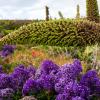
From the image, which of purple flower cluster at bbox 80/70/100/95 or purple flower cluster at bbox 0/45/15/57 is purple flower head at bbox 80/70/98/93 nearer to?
purple flower cluster at bbox 80/70/100/95

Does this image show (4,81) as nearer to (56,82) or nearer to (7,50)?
(56,82)

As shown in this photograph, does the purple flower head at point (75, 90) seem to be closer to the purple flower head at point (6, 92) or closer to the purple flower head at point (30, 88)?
the purple flower head at point (30, 88)

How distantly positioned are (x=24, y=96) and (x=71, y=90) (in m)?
0.61

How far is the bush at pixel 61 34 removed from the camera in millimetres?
16516

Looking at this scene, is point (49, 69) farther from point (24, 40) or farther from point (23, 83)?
point (24, 40)

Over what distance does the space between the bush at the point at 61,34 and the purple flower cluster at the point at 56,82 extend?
10.9 m

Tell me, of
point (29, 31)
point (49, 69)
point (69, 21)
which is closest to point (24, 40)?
point (29, 31)

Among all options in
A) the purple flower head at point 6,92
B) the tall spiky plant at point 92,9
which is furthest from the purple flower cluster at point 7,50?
the tall spiky plant at point 92,9

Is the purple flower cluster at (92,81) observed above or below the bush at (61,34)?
above

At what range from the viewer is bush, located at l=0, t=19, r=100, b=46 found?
16516 mm

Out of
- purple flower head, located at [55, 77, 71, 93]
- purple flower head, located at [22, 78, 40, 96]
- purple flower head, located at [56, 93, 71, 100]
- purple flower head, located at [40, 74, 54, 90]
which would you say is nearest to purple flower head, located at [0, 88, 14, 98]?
purple flower head, located at [22, 78, 40, 96]

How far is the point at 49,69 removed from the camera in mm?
5438

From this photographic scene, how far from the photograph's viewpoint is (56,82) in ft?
16.8

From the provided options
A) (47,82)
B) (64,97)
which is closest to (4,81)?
(47,82)
